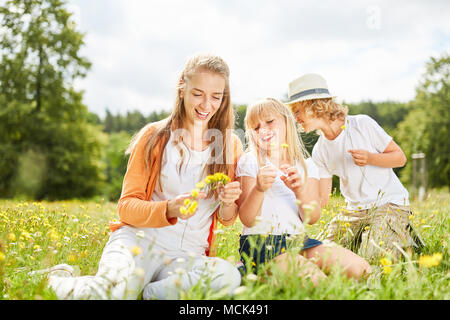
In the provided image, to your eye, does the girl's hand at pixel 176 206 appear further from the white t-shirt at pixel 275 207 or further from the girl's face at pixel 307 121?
the girl's face at pixel 307 121

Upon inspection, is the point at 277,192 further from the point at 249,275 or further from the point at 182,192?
the point at 249,275

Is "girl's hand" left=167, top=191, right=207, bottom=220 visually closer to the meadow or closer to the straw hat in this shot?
the meadow

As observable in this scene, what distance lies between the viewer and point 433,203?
17.6 feet

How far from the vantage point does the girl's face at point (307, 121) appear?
3305 mm

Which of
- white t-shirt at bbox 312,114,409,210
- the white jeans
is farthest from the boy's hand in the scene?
the white jeans

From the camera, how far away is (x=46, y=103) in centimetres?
1691

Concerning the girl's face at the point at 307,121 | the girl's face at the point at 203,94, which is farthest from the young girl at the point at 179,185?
the girl's face at the point at 307,121

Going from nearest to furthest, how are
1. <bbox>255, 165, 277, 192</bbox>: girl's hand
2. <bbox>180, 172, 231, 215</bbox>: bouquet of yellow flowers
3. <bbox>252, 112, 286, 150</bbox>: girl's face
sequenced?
<bbox>180, 172, 231, 215</bbox>: bouquet of yellow flowers
<bbox>255, 165, 277, 192</bbox>: girl's hand
<bbox>252, 112, 286, 150</bbox>: girl's face

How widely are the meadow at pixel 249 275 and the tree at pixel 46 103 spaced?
42.7 feet

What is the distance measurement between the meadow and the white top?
0.64 feet

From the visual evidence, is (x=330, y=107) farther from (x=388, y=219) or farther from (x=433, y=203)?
(x=433, y=203)

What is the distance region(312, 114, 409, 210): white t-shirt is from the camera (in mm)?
3279
